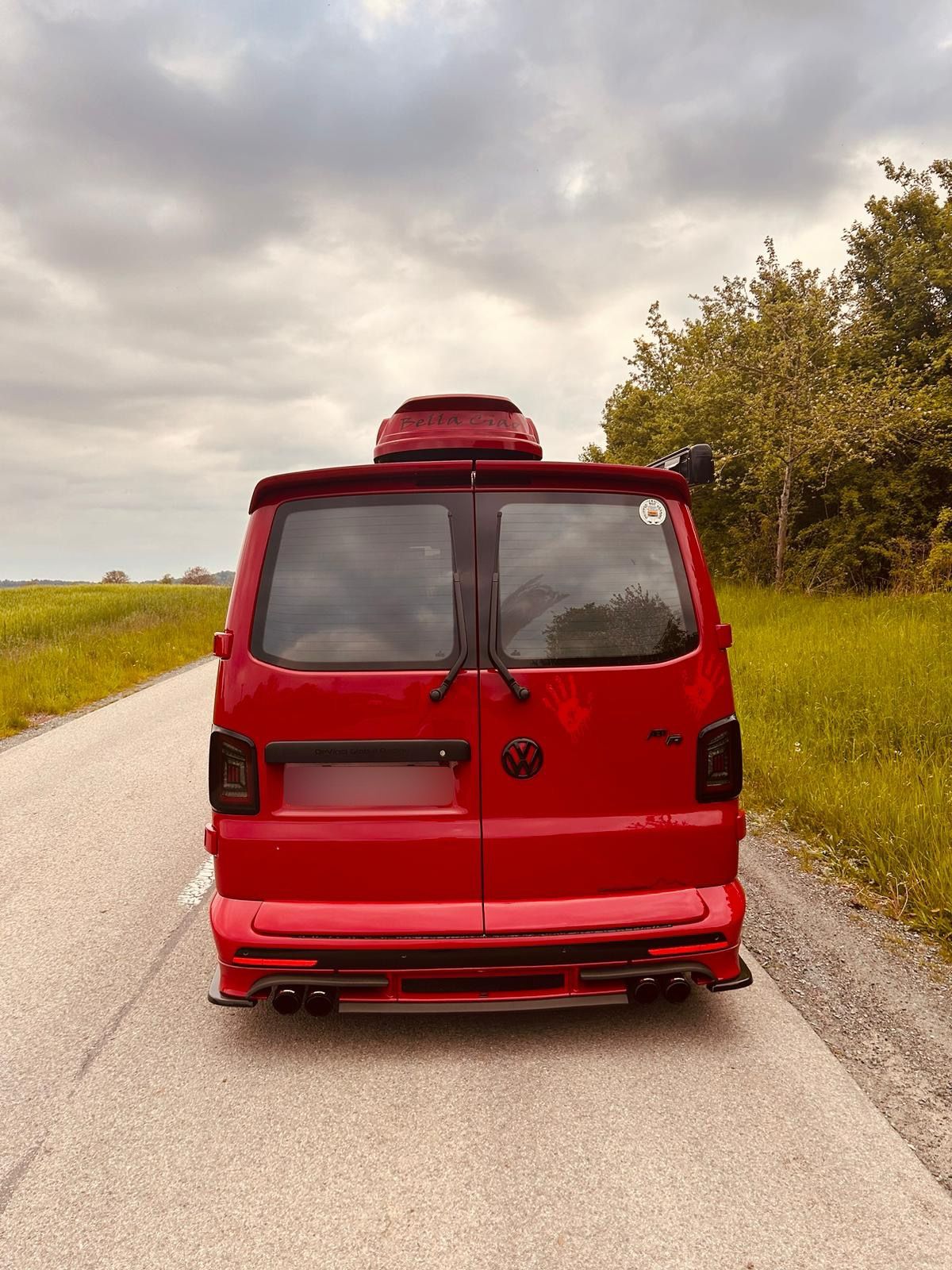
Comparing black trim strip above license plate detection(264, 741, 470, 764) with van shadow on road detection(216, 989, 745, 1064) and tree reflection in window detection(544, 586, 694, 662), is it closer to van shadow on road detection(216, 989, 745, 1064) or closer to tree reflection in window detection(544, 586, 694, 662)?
tree reflection in window detection(544, 586, 694, 662)

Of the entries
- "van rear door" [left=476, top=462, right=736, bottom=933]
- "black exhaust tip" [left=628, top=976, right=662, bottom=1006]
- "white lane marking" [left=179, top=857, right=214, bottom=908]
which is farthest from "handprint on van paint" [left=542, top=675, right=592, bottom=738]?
"white lane marking" [left=179, top=857, right=214, bottom=908]

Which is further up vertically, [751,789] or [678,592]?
[678,592]

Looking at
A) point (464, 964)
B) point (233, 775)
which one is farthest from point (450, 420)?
point (464, 964)

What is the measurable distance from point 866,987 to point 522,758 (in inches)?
66.3

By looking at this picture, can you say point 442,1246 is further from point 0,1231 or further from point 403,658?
point 403,658

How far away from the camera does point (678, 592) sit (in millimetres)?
2643

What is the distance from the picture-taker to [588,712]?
2.50 metres

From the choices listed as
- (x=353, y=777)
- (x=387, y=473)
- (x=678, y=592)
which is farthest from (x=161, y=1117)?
(x=678, y=592)

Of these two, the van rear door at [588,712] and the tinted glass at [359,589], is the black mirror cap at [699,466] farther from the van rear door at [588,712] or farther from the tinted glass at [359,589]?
the tinted glass at [359,589]

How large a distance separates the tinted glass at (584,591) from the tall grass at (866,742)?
6.82ft

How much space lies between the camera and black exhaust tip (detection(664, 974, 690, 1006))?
7.98 feet

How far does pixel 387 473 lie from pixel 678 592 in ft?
3.48

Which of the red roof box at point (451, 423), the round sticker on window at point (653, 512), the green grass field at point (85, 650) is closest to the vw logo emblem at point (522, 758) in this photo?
the round sticker on window at point (653, 512)

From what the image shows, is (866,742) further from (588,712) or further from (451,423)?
(588,712)
